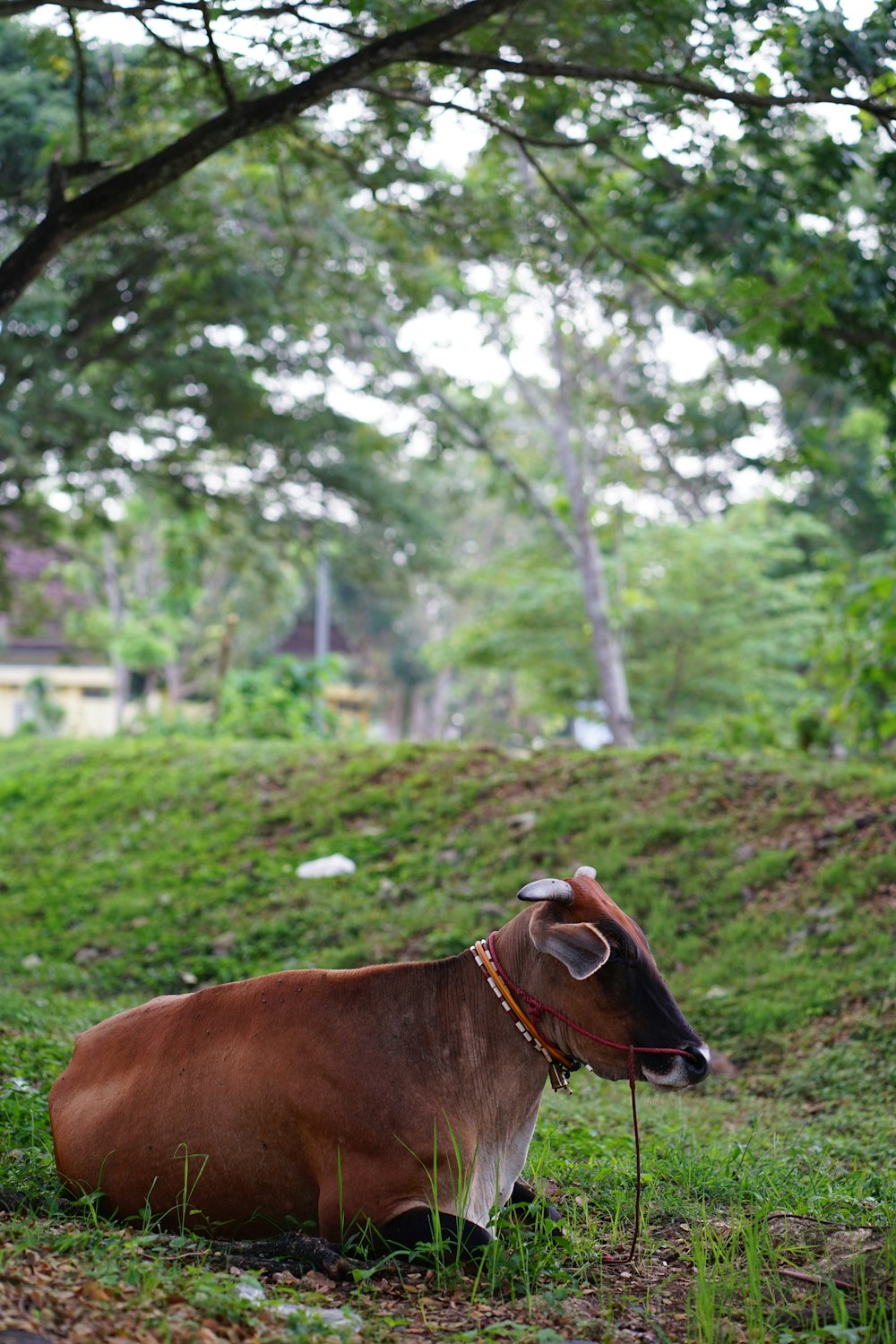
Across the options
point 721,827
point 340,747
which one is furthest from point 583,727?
point 721,827

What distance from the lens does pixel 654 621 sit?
2152 cm

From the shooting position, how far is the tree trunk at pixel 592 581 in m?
16.3

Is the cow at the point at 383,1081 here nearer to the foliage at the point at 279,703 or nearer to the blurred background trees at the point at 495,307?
the blurred background trees at the point at 495,307

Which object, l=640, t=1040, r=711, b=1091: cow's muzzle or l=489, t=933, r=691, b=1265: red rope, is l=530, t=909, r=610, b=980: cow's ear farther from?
l=640, t=1040, r=711, b=1091: cow's muzzle

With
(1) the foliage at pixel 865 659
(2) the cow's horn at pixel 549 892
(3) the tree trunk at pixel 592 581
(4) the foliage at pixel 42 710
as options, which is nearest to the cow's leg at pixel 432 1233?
(2) the cow's horn at pixel 549 892

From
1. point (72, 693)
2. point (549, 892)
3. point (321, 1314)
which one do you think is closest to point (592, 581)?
point (549, 892)

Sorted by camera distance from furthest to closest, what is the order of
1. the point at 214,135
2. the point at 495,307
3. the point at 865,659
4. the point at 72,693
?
the point at 72,693, the point at 495,307, the point at 865,659, the point at 214,135

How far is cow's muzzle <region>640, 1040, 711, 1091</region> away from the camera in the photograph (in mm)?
3453

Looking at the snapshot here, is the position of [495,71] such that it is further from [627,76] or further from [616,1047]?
[616,1047]

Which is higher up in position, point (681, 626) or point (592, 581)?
point (592, 581)

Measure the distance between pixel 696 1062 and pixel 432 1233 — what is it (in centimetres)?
86

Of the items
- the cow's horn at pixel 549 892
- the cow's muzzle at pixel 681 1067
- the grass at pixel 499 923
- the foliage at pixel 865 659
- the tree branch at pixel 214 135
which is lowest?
the grass at pixel 499 923

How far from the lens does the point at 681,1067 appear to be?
346cm

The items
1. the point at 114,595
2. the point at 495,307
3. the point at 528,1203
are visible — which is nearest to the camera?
the point at 528,1203
